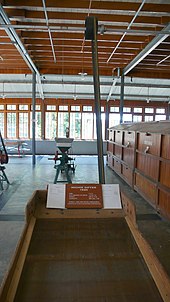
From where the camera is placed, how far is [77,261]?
1.34 meters

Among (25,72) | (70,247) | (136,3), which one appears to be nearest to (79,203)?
(70,247)

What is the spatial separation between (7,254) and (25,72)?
30.3 ft

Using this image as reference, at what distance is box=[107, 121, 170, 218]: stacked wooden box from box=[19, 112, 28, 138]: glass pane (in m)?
8.71

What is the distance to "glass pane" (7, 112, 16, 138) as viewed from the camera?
14.6m

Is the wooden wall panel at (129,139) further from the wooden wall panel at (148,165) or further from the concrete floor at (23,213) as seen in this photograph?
the concrete floor at (23,213)

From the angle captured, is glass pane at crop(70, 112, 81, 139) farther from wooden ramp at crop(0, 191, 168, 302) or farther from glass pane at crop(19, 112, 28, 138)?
wooden ramp at crop(0, 191, 168, 302)

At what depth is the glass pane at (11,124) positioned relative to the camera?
576 inches

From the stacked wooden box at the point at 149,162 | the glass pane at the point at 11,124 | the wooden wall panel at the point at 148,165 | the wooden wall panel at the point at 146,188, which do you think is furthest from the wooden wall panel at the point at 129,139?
the glass pane at the point at 11,124

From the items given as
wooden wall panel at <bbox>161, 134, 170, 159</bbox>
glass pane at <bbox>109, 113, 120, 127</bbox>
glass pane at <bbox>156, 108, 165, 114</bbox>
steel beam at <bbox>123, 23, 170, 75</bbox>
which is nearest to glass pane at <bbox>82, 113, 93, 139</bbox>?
glass pane at <bbox>109, 113, 120, 127</bbox>

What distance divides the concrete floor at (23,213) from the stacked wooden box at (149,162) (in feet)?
0.75

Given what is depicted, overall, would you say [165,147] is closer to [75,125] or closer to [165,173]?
[165,173]

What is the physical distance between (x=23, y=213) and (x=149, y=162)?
2.61 meters

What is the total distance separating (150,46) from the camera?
6746 millimetres

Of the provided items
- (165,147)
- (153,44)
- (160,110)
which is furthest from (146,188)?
(160,110)
